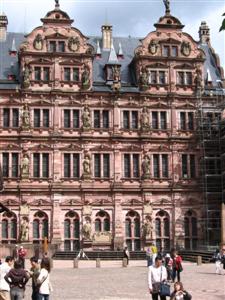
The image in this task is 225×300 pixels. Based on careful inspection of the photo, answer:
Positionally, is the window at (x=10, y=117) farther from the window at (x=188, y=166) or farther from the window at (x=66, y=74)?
the window at (x=188, y=166)

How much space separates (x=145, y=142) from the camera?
164 feet

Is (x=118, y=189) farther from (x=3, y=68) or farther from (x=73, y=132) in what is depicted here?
(x=3, y=68)

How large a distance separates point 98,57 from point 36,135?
11.2 meters

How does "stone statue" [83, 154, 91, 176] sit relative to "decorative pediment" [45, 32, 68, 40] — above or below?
below

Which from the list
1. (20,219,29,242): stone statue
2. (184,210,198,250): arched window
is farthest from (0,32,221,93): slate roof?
(184,210,198,250): arched window

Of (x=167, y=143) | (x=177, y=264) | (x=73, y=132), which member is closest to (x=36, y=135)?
(x=73, y=132)

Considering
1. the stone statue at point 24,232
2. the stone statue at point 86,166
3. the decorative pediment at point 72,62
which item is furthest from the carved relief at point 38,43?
the stone statue at point 24,232

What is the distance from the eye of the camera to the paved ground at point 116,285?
20.3 m

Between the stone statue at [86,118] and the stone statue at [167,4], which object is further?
the stone statue at [167,4]

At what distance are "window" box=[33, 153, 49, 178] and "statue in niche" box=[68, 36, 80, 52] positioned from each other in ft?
33.2

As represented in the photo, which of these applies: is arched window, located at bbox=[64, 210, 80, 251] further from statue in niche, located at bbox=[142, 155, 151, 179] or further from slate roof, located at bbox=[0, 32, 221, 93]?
slate roof, located at bbox=[0, 32, 221, 93]

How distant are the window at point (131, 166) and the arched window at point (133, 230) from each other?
3.41 metres

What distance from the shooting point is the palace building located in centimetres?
4778

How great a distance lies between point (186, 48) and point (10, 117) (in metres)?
17.8
